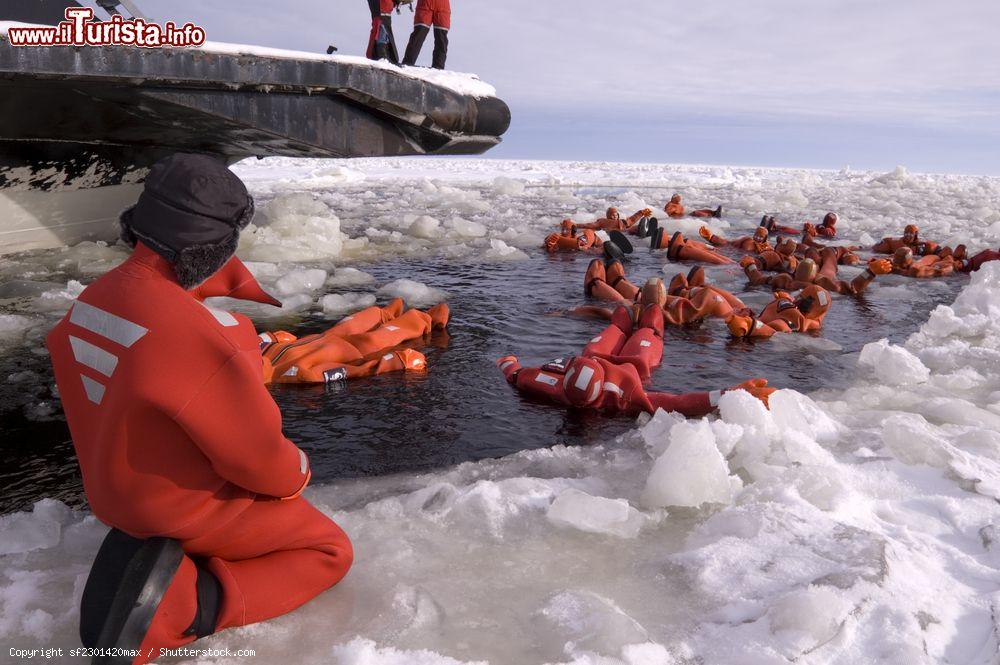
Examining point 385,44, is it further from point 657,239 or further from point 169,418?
point 169,418

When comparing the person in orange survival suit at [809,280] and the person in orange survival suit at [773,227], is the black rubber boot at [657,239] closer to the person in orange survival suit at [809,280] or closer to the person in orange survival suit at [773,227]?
the person in orange survival suit at [809,280]

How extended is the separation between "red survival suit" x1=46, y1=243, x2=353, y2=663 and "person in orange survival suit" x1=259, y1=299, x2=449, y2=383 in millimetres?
2308

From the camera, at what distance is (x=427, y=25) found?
8641 mm

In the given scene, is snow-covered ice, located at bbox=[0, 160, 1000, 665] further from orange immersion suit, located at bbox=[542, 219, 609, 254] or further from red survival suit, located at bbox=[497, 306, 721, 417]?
orange immersion suit, located at bbox=[542, 219, 609, 254]

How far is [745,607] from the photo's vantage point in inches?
86.9

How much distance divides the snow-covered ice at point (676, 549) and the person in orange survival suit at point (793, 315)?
129 cm

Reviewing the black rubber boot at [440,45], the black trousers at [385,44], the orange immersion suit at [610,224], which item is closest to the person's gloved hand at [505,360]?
the black trousers at [385,44]

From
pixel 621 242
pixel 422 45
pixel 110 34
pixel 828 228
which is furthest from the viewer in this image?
pixel 828 228

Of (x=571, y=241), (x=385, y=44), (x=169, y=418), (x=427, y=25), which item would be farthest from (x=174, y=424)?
(x=571, y=241)

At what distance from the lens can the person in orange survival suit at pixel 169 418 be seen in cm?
170

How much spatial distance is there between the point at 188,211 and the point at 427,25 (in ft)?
25.2

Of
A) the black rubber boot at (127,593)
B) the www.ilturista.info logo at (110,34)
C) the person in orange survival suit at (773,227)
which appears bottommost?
the black rubber boot at (127,593)

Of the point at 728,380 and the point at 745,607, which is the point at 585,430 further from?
the point at 745,607

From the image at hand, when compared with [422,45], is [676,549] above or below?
below
